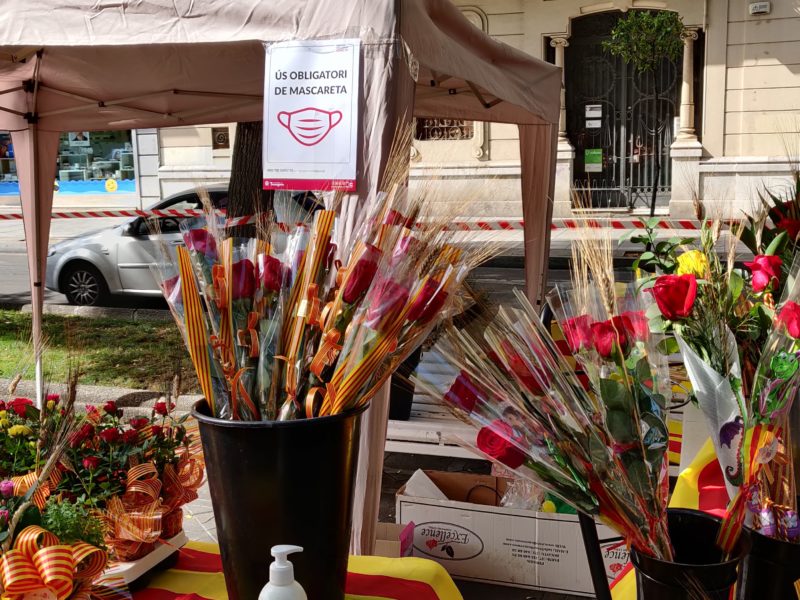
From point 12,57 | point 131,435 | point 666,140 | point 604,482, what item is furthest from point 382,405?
point 666,140

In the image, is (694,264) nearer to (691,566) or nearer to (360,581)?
(691,566)

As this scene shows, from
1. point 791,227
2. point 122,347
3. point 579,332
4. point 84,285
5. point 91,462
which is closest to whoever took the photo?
point 579,332

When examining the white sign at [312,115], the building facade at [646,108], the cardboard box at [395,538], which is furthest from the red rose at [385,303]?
the building facade at [646,108]

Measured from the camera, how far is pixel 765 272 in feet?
4.91

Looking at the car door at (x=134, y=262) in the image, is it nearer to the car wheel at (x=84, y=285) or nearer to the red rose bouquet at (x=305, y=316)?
the car wheel at (x=84, y=285)

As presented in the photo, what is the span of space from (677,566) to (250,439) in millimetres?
651

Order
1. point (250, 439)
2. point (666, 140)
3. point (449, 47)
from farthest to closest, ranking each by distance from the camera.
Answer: point (666, 140) < point (449, 47) < point (250, 439)

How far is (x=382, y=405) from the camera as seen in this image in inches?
108

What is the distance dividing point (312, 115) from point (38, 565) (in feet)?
6.02

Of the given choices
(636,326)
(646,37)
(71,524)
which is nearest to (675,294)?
(636,326)

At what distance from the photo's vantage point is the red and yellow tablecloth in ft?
5.35

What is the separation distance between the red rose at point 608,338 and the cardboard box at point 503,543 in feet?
6.61

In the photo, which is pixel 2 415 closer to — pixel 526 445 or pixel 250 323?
pixel 250 323

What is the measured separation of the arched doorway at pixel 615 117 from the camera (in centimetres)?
1532
